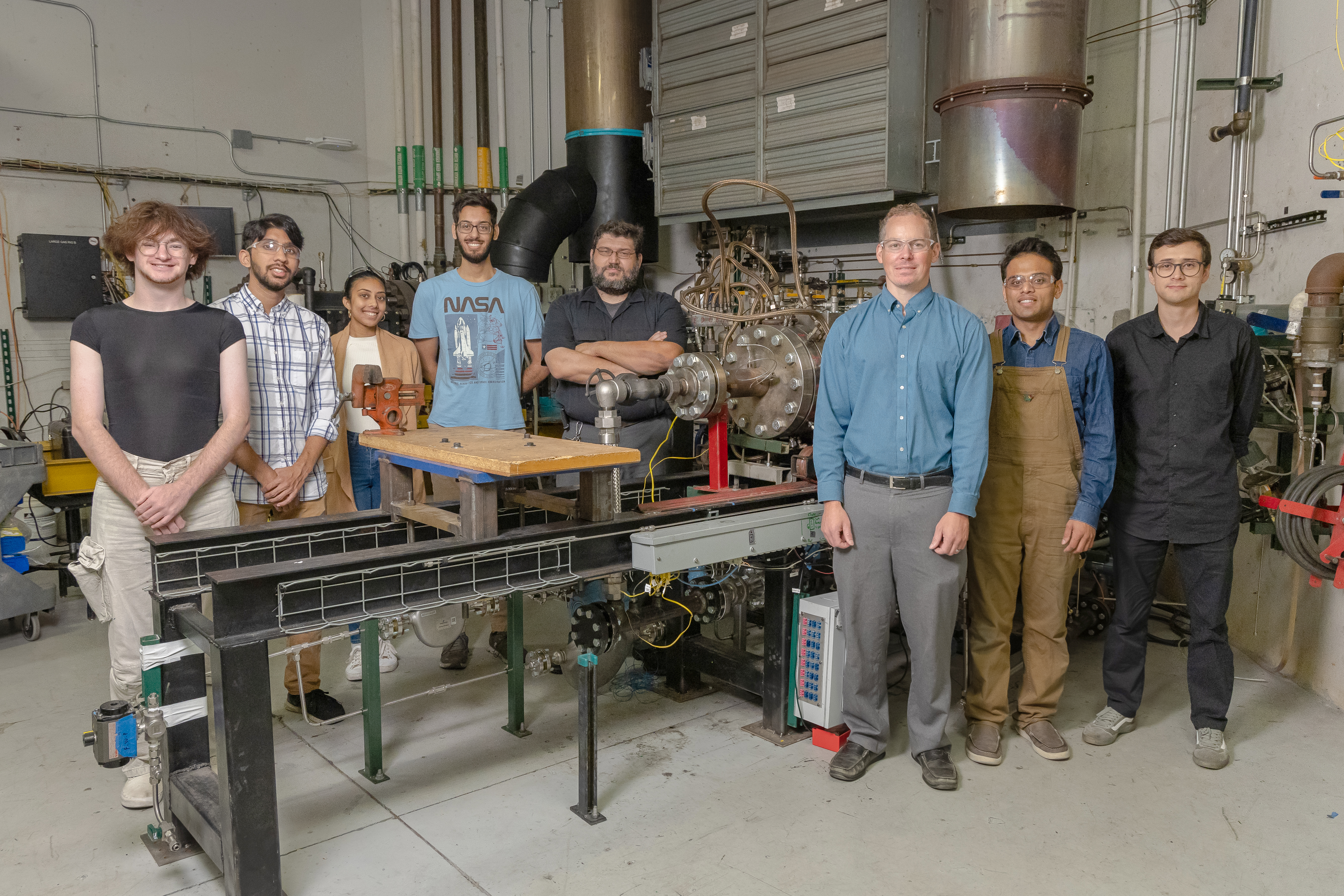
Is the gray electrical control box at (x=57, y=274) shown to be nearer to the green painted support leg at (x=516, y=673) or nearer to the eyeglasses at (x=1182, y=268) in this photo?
the green painted support leg at (x=516, y=673)

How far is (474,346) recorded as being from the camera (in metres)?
3.09

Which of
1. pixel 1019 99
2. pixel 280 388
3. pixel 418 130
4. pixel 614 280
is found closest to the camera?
pixel 280 388

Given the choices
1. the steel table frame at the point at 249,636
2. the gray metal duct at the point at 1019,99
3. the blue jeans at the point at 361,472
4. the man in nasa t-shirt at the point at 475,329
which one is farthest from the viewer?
the gray metal duct at the point at 1019,99

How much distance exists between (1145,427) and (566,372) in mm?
1639

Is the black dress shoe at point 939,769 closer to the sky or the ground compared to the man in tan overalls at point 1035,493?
closer to the ground

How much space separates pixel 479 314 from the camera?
310cm

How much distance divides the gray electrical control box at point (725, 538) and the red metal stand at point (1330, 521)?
52.0 inches

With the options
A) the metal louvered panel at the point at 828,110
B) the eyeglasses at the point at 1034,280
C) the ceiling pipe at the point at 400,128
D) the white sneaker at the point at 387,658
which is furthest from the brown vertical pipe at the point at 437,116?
the eyeglasses at the point at 1034,280

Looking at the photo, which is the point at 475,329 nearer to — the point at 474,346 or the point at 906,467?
the point at 474,346

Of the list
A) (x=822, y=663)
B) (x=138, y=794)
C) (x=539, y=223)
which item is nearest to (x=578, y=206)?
(x=539, y=223)

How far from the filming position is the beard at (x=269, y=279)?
272 cm

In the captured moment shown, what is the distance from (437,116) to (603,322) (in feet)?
13.7

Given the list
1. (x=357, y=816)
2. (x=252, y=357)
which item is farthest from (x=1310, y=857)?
(x=252, y=357)

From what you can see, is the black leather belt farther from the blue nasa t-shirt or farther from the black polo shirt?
the blue nasa t-shirt
